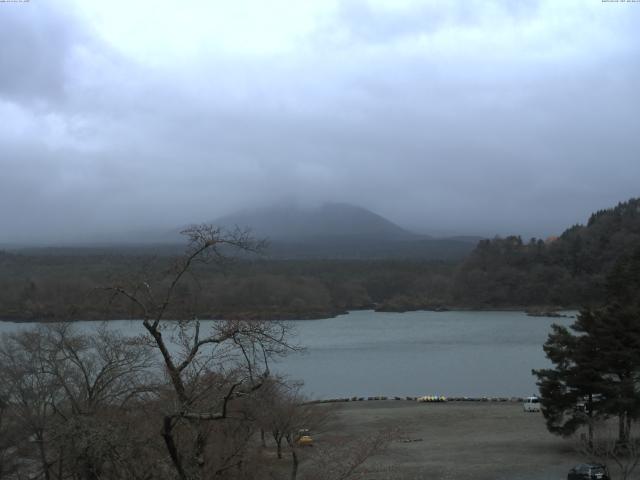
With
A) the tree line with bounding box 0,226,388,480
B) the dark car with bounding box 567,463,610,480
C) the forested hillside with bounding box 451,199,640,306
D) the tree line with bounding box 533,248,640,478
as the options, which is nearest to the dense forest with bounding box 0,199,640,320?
the forested hillside with bounding box 451,199,640,306

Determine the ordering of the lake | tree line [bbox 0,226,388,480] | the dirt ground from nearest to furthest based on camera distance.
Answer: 1. tree line [bbox 0,226,388,480]
2. the dirt ground
3. the lake

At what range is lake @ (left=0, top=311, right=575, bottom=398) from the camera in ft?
94.6

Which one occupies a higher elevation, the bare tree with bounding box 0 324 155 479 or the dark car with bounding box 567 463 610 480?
the bare tree with bounding box 0 324 155 479

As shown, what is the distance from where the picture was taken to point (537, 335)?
147ft

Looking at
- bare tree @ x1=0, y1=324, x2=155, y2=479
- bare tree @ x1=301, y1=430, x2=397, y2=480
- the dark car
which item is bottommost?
the dark car

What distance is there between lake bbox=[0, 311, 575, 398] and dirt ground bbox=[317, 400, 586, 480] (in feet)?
10.2

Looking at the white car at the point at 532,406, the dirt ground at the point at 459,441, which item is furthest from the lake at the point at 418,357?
the white car at the point at 532,406

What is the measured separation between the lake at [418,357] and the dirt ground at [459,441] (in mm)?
3096

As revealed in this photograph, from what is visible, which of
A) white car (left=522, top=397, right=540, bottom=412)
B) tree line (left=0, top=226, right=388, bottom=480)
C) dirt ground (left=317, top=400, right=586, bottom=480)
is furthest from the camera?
white car (left=522, top=397, right=540, bottom=412)

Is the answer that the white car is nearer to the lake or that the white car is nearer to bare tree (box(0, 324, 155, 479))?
the lake

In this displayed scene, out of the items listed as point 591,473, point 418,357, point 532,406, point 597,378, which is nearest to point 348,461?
point 591,473

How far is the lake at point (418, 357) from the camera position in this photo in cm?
2883

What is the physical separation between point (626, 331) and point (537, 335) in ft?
101

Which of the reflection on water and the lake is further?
the reflection on water
